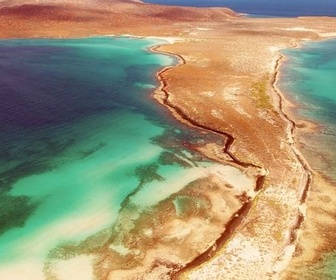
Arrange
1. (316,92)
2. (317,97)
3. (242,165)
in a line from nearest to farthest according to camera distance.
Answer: (242,165) → (317,97) → (316,92)

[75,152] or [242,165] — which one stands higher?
[75,152]

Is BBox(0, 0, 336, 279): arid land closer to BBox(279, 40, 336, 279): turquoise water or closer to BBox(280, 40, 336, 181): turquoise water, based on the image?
BBox(279, 40, 336, 279): turquoise water

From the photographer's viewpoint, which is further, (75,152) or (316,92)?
(316,92)

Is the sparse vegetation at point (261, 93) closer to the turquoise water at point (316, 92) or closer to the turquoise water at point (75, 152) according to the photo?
the turquoise water at point (316, 92)

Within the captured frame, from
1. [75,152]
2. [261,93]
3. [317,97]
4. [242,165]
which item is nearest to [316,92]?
[317,97]

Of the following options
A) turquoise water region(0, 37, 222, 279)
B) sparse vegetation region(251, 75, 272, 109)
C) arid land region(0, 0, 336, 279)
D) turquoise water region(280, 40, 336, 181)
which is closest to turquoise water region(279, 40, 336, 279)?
turquoise water region(280, 40, 336, 181)

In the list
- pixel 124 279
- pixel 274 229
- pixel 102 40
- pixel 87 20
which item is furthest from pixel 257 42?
pixel 124 279

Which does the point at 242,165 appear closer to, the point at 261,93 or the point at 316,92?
the point at 261,93
